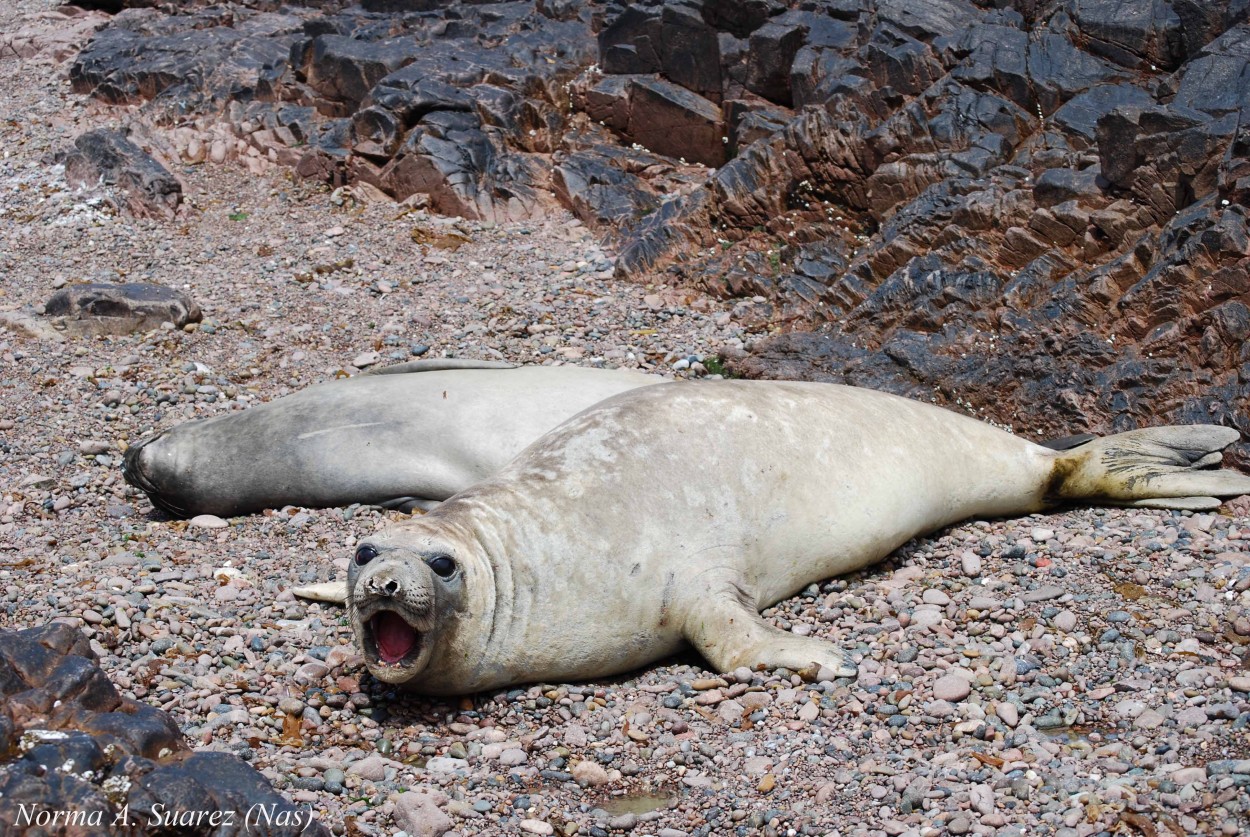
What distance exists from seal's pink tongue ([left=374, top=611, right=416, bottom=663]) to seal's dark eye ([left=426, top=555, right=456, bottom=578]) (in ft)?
0.74

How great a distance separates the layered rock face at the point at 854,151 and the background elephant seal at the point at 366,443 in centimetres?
241

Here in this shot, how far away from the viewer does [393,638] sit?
464cm

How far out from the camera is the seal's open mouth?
4602mm

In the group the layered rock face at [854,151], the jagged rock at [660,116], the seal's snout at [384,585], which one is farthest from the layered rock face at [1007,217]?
the seal's snout at [384,585]

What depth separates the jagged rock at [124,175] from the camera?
44.2 ft

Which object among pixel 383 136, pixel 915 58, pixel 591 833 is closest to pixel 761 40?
pixel 915 58

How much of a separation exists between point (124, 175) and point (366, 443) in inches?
332

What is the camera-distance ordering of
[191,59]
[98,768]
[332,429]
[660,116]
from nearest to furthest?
1. [98,768]
2. [332,429]
3. [660,116]
4. [191,59]

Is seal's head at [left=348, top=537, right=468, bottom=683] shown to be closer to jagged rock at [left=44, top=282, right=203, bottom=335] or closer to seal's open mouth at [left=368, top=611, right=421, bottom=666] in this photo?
seal's open mouth at [left=368, top=611, right=421, bottom=666]

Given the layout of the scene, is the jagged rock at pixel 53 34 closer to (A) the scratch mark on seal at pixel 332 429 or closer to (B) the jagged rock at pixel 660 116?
(B) the jagged rock at pixel 660 116

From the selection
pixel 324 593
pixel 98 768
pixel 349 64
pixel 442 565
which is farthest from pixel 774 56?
pixel 98 768

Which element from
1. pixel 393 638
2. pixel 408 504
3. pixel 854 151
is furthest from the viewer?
pixel 854 151

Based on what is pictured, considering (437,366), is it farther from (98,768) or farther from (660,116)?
(660,116)

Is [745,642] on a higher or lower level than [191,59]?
higher
